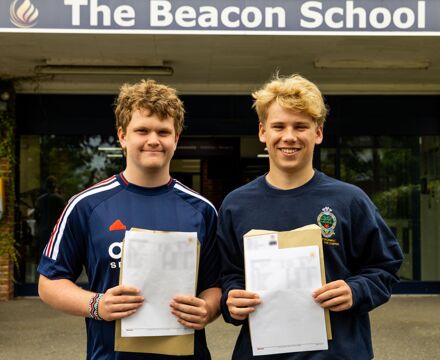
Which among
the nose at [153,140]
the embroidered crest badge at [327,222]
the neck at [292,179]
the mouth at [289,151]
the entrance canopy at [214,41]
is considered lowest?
the embroidered crest badge at [327,222]

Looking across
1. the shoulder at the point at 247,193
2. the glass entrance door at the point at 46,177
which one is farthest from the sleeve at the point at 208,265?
the glass entrance door at the point at 46,177

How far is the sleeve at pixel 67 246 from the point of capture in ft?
7.98

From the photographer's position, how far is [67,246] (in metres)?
2.45

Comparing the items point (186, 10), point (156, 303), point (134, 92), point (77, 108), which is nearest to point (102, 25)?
point (186, 10)

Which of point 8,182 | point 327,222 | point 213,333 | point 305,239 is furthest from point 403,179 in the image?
point 305,239

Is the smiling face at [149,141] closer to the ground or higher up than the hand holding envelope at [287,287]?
higher up

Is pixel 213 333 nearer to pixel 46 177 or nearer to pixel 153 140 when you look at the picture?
pixel 46 177

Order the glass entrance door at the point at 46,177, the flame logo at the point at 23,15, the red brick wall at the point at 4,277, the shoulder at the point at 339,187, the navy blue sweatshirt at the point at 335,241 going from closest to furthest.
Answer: the navy blue sweatshirt at the point at 335,241, the shoulder at the point at 339,187, the flame logo at the point at 23,15, the red brick wall at the point at 4,277, the glass entrance door at the point at 46,177

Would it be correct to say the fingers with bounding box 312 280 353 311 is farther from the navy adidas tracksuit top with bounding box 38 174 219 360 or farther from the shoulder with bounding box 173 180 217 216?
the shoulder with bounding box 173 180 217 216

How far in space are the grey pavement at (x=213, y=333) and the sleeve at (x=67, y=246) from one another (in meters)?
3.86

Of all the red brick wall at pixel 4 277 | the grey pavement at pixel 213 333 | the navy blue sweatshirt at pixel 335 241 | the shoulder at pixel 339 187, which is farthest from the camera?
the red brick wall at pixel 4 277

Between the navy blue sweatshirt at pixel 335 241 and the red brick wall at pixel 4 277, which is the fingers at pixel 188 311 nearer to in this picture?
the navy blue sweatshirt at pixel 335 241

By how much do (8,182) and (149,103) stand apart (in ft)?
24.4

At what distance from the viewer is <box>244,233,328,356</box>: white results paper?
2.28 m
